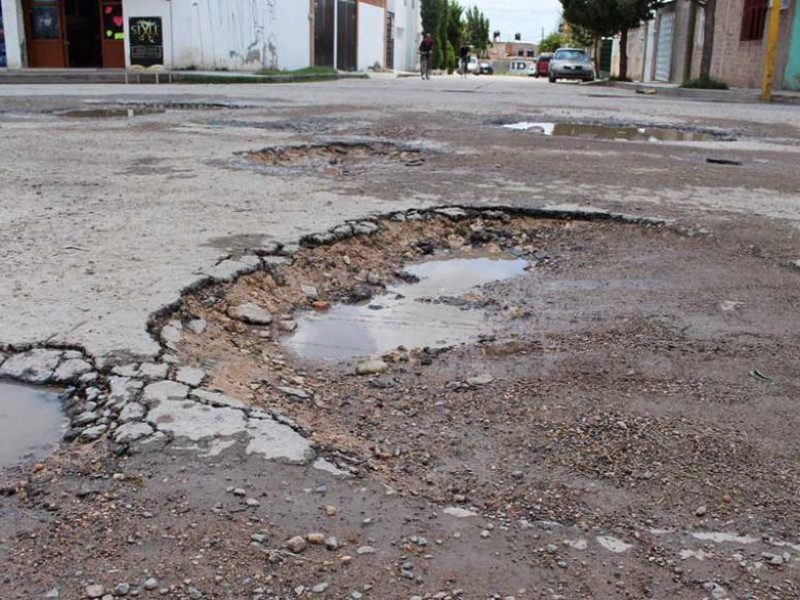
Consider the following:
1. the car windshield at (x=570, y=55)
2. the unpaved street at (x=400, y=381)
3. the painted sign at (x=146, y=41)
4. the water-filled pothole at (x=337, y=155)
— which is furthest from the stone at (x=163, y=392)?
the car windshield at (x=570, y=55)

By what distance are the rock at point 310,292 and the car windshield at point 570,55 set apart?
112ft

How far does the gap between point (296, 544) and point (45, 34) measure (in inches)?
1140

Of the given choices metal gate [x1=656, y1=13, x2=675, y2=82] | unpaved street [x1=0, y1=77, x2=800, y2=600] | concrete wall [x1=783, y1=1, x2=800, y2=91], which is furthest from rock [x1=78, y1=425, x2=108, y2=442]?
metal gate [x1=656, y1=13, x2=675, y2=82]

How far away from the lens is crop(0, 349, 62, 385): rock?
3.13 m

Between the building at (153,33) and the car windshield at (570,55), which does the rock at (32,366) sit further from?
the car windshield at (570,55)

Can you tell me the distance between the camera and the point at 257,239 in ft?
16.8

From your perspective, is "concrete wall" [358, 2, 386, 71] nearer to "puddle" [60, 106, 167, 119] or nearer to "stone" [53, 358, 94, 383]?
"puddle" [60, 106, 167, 119]

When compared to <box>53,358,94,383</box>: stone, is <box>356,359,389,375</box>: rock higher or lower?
lower

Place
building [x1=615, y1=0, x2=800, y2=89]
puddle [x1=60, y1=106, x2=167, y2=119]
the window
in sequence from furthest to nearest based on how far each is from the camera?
the window → building [x1=615, y1=0, x2=800, y2=89] → puddle [x1=60, y1=106, x2=167, y2=119]

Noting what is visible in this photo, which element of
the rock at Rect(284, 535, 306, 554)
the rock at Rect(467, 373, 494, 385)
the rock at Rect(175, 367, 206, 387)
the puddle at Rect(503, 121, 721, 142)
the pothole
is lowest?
the rock at Rect(467, 373, 494, 385)

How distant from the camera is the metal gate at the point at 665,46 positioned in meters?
35.1

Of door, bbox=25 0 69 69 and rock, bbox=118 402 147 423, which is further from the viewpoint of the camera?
door, bbox=25 0 69 69

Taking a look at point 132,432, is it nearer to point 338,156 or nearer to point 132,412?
point 132,412

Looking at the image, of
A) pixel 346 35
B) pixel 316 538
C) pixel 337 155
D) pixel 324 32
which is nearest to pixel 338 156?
pixel 337 155
